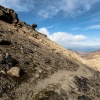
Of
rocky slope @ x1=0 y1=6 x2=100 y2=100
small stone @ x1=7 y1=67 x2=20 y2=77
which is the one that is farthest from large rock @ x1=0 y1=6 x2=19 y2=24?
small stone @ x1=7 y1=67 x2=20 y2=77

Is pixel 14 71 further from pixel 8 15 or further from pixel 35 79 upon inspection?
pixel 8 15

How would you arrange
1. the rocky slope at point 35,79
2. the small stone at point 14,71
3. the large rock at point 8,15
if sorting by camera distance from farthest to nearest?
the large rock at point 8,15, the small stone at point 14,71, the rocky slope at point 35,79

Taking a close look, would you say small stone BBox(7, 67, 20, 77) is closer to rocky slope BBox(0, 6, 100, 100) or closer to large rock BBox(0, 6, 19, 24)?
rocky slope BBox(0, 6, 100, 100)

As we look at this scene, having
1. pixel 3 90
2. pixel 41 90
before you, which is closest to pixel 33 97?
pixel 41 90

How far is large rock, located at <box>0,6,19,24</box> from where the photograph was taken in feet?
169

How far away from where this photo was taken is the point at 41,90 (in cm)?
2577

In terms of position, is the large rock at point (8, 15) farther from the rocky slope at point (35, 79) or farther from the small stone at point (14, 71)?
the small stone at point (14, 71)

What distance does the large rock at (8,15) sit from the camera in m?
51.4

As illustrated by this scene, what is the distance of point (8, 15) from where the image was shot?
177ft

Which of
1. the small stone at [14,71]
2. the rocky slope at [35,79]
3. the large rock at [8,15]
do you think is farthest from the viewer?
the large rock at [8,15]

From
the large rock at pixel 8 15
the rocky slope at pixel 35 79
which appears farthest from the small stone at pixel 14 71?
the large rock at pixel 8 15

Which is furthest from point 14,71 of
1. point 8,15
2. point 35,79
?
point 8,15

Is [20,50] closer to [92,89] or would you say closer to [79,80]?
[79,80]

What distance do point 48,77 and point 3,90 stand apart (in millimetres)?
9002
